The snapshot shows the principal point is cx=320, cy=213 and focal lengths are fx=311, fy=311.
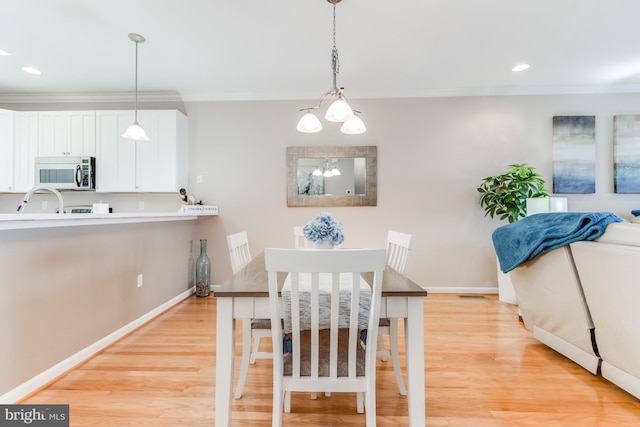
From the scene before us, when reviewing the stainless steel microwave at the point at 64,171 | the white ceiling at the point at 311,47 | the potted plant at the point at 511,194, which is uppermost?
the white ceiling at the point at 311,47

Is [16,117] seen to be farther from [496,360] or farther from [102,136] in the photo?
[496,360]

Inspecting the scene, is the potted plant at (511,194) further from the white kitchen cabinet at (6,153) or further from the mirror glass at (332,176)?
the white kitchen cabinet at (6,153)

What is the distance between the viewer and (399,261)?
1.97 meters

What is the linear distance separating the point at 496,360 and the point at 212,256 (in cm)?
319

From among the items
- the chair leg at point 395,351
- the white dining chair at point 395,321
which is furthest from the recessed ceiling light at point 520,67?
the chair leg at point 395,351

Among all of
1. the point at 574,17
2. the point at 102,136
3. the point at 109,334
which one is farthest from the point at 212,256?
the point at 574,17

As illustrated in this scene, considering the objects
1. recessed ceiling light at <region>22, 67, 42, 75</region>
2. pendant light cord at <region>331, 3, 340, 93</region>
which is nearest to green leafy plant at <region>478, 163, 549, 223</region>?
pendant light cord at <region>331, 3, 340, 93</region>

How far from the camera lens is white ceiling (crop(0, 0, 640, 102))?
230 cm

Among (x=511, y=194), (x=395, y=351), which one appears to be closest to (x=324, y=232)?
(x=395, y=351)

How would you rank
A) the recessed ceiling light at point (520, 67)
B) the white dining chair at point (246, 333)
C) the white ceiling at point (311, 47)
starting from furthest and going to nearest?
the recessed ceiling light at point (520, 67) → the white ceiling at point (311, 47) → the white dining chair at point (246, 333)

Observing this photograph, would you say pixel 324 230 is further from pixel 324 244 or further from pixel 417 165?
pixel 417 165

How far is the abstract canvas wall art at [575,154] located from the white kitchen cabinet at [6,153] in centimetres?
645

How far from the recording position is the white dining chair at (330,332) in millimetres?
1076

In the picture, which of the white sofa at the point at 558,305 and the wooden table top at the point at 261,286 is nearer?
the wooden table top at the point at 261,286
